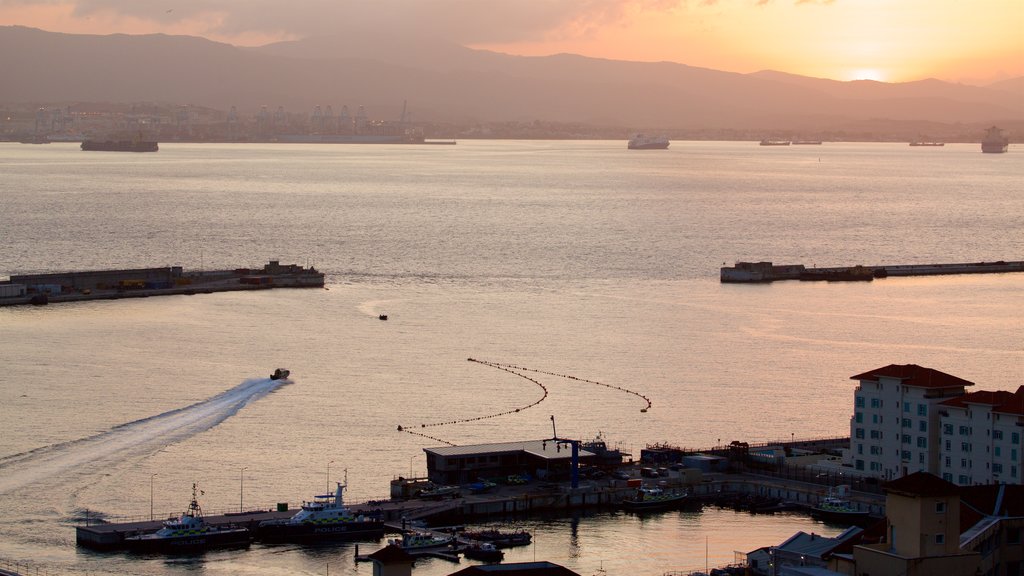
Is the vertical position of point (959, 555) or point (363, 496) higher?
point (959, 555)

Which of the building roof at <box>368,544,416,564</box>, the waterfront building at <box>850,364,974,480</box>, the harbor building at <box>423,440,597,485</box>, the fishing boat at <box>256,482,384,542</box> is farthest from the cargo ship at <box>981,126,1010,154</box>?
the building roof at <box>368,544,416,564</box>

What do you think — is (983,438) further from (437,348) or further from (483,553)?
(437,348)

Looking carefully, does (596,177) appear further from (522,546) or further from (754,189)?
(522,546)

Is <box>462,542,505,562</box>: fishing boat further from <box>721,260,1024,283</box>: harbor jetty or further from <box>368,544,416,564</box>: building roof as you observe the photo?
<box>721,260,1024,283</box>: harbor jetty

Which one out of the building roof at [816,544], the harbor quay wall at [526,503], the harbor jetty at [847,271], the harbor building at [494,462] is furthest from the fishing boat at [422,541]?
the harbor jetty at [847,271]

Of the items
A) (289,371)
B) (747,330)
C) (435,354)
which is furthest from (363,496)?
(747,330)

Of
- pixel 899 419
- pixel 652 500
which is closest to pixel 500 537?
pixel 652 500

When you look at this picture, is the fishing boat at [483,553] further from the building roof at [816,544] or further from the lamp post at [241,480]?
the building roof at [816,544]
